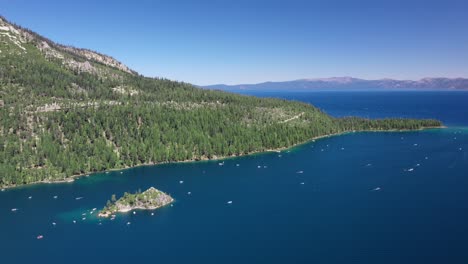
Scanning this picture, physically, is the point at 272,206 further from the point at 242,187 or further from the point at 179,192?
the point at 179,192

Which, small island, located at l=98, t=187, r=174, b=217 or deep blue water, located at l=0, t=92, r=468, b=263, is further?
small island, located at l=98, t=187, r=174, b=217

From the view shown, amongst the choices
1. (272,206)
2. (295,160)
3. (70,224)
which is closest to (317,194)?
(272,206)

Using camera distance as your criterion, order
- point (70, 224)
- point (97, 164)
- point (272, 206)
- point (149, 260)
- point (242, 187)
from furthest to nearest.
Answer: point (97, 164) → point (242, 187) → point (272, 206) → point (70, 224) → point (149, 260)

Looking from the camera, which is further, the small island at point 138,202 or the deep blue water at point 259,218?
the small island at point 138,202

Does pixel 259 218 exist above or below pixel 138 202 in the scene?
below

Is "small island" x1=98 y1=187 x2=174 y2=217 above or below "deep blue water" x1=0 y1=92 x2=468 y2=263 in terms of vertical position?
above
